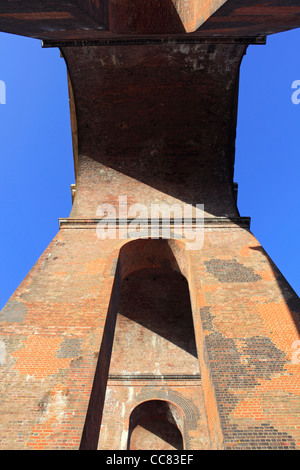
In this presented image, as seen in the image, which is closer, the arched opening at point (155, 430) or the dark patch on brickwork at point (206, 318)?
the dark patch on brickwork at point (206, 318)

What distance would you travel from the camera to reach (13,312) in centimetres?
462

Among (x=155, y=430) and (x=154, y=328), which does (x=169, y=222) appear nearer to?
(x=154, y=328)

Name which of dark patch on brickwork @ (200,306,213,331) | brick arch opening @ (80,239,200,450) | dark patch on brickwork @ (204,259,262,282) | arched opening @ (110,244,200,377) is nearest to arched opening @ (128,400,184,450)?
brick arch opening @ (80,239,200,450)

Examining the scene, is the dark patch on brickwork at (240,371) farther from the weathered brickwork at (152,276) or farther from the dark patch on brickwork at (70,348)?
the dark patch on brickwork at (70,348)

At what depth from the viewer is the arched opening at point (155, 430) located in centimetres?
859

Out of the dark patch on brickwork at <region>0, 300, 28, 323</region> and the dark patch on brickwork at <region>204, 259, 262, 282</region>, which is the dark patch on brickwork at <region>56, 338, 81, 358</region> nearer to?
the dark patch on brickwork at <region>0, 300, 28, 323</region>

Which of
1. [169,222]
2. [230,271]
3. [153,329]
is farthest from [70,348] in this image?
[153,329]

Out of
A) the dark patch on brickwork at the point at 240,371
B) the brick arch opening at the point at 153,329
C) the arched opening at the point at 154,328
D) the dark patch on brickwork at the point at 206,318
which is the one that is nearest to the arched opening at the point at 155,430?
the brick arch opening at the point at 153,329

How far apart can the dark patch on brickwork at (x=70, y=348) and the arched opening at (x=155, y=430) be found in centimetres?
541

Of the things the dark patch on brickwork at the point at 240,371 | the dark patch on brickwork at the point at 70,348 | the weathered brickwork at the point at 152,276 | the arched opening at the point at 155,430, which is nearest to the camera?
the dark patch on brickwork at the point at 240,371

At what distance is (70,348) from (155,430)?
21.3ft

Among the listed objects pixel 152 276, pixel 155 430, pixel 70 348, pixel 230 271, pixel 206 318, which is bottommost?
pixel 155 430

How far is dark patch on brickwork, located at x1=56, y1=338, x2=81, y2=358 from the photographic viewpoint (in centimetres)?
401

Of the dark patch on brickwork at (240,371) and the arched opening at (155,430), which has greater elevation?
the dark patch on brickwork at (240,371)
